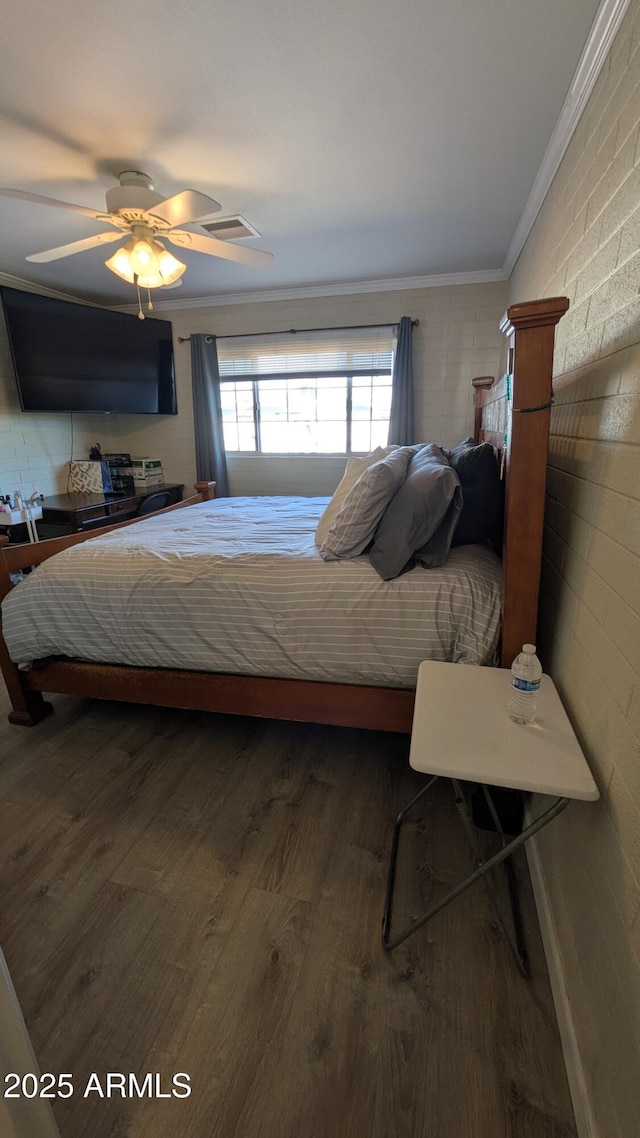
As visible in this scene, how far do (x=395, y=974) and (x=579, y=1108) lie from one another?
0.40m

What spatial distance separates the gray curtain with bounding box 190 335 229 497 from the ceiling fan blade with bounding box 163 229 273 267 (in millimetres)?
2037

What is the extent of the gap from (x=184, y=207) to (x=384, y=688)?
2088mm

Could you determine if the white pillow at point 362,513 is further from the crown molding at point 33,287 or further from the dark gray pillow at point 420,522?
the crown molding at point 33,287

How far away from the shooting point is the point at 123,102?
168 centimetres

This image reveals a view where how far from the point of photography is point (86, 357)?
3.73m

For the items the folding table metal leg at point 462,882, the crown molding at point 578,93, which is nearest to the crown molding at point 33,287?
the crown molding at point 578,93

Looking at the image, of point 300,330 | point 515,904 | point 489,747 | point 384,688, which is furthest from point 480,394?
point 515,904

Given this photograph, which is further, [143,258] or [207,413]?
[207,413]

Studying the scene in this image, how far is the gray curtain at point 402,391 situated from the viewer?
3713 millimetres

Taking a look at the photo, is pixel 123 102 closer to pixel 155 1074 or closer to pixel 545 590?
pixel 545 590

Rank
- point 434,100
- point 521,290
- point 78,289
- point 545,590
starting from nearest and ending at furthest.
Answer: point 545,590 < point 434,100 < point 521,290 < point 78,289

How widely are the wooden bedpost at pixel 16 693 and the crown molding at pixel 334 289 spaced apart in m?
3.20

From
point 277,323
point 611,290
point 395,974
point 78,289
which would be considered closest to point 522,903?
point 395,974

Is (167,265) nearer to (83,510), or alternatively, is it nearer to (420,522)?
(420,522)
